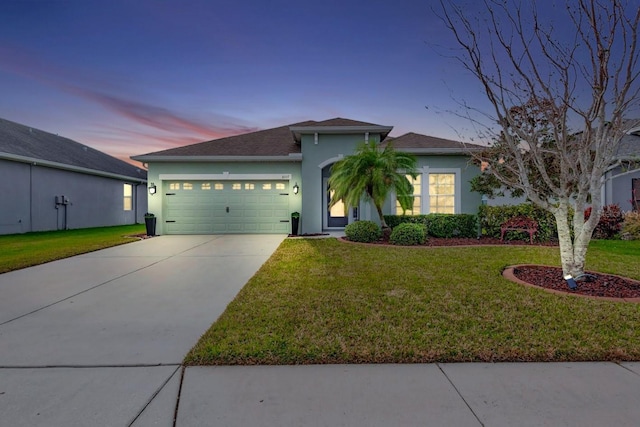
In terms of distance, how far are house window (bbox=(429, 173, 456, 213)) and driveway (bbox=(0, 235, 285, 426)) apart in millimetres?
7846

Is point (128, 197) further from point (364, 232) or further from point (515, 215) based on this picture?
point (515, 215)

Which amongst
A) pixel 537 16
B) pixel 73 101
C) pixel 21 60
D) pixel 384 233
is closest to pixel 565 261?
pixel 537 16

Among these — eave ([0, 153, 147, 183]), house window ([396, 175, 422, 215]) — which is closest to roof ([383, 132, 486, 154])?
house window ([396, 175, 422, 215])

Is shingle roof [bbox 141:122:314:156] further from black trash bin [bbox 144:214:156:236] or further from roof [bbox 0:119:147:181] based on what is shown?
roof [bbox 0:119:147:181]

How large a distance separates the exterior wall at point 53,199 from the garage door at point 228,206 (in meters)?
6.42

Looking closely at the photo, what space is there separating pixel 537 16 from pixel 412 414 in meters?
5.84

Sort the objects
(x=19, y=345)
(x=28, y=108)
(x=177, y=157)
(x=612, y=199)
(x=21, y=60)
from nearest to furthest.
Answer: (x=19, y=345), (x=21, y=60), (x=177, y=157), (x=612, y=199), (x=28, y=108)

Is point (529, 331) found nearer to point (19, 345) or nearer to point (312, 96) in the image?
point (19, 345)

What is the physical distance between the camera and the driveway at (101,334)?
2105 mm

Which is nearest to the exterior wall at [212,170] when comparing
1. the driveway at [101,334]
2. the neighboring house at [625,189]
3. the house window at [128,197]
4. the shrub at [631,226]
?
the driveway at [101,334]

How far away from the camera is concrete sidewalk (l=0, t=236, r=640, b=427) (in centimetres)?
197

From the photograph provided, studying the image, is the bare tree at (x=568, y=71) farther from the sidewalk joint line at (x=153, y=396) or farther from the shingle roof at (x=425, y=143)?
the shingle roof at (x=425, y=143)

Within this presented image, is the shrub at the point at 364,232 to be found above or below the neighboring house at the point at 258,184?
below

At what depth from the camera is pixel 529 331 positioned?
3.11 meters
